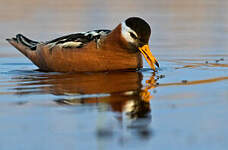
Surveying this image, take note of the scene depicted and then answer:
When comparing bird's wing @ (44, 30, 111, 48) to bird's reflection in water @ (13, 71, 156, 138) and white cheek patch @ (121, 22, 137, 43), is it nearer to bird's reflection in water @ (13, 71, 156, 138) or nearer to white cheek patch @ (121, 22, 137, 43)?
white cheek patch @ (121, 22, 137, 43)

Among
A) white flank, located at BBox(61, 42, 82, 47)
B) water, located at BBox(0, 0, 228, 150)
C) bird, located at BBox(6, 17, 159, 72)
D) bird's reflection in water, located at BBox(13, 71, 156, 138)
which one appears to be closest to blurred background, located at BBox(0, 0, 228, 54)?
water, located at BBox(0, 0, 228, 150)

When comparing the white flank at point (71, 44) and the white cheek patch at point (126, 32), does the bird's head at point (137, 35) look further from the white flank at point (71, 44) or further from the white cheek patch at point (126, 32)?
the white flank at point (71, 44)

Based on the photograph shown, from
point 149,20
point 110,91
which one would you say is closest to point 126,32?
point 110,91

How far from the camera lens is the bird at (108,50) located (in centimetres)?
984

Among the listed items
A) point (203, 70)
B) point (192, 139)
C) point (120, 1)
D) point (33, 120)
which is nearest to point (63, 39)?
point (203, 70)

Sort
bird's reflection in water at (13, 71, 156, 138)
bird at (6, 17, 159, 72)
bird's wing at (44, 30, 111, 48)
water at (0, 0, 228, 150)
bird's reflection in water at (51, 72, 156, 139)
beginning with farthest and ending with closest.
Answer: bird's wing at (44, 30, 111, 48)
bird at (6, 17, 159, 72)
bird's reflection in water at (13, 71, 156, 138)
bird's reflection in water at (51, 72, 156, 139)
water at (0, 0, 228, 150)

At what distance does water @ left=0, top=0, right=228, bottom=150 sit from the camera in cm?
519

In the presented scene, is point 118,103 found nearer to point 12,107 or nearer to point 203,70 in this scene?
point 12,107

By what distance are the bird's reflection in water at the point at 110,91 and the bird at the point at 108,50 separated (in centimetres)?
29

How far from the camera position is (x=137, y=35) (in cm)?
977

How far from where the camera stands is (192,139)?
5172mm

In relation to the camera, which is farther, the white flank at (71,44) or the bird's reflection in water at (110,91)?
the white flank at (71,44)

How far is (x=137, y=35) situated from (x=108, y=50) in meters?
0.69

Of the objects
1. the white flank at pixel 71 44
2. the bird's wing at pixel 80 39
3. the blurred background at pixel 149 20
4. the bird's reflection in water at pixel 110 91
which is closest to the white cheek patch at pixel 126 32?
the bird's wing at pixel 80 39
